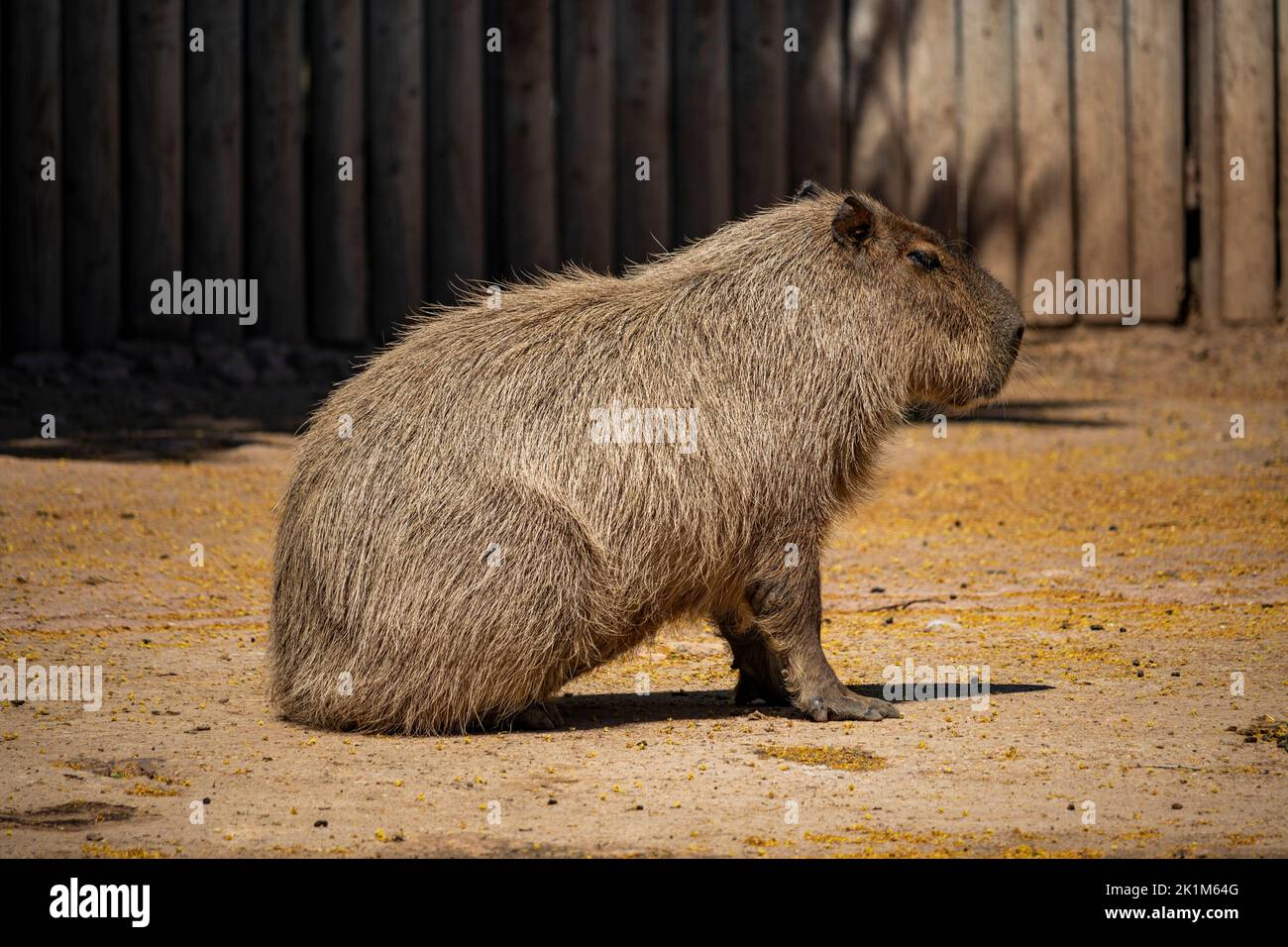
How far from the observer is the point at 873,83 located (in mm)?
11742

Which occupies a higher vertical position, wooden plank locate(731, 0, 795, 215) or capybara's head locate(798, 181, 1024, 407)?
wooden plank locate(731, 0, 795, 215)

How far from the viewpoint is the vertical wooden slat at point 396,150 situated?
35.3 feet

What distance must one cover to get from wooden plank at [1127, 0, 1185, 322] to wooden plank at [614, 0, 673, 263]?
2.99 meters

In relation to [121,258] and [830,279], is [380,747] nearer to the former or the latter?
[830,279]

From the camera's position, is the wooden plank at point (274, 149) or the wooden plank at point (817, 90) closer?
the wooden plank at point (274, 149)

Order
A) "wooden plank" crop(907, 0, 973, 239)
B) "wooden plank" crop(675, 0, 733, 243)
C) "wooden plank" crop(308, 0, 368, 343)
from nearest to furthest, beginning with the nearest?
1. "wooden plank" crop(308, 0, 368, 343)
2. "wooden plank" crop(675, 0, 733, 243)
3. "wooden plank" crop(907, 0, 973, 239)

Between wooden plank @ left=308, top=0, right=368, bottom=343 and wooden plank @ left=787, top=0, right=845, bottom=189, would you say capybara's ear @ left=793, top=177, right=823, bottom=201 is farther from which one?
wooden plank @ left=787, top=0, right=845, bottom=189

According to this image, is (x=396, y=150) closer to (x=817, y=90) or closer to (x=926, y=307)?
(x=817, y=90)

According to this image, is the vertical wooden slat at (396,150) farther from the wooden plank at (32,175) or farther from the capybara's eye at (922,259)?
the capybara's eye at (922,259)

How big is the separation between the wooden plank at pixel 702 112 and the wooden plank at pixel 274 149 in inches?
96.2

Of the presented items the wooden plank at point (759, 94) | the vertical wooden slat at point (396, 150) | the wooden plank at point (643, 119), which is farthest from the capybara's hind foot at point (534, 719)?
the wooden plank at point (759, 94)

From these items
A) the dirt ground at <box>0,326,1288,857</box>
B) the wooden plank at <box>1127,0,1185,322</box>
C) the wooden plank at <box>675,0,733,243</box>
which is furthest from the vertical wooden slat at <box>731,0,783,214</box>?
the dirt ground at <box>0,326,1288,857</box>

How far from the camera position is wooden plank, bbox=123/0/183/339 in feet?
33.7

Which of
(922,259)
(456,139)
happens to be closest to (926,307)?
(922,259)
